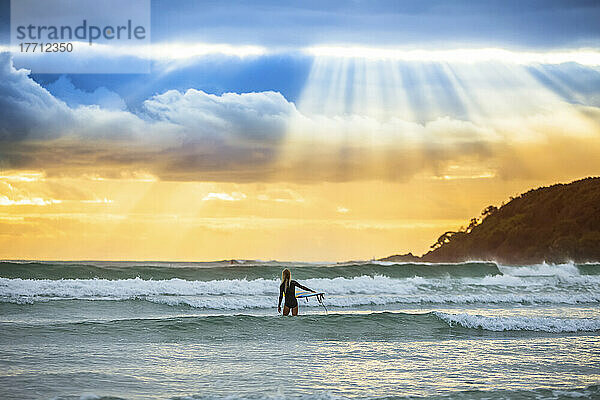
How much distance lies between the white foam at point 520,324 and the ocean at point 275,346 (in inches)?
1.6

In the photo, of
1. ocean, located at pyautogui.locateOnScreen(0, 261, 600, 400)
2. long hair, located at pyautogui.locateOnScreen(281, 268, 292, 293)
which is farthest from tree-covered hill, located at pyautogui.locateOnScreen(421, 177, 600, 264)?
long hair, located at pyautogui.locateOnScreen(281, 268, 292, 293)

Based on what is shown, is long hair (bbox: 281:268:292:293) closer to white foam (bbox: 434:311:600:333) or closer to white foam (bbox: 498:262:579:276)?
white foam (bbox: 434:311:600:333)

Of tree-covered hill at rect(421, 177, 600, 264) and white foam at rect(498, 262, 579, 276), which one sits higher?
tree-covered hill at rect(421, 177, 600, 264)

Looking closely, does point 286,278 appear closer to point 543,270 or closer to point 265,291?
point 265,291

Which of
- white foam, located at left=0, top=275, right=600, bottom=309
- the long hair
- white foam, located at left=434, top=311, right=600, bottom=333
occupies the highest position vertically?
the long hair

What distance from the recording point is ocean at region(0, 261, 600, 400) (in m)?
9.78

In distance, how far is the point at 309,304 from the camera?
72.7 feet

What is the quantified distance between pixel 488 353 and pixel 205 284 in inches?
633

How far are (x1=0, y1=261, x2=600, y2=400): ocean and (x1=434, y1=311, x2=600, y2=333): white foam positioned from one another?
40 millimetres

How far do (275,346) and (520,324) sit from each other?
684 cm

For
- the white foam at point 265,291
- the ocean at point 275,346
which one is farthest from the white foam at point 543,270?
the ocean at point 275,346

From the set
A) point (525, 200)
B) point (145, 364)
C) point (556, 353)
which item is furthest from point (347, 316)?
point (525, 200)

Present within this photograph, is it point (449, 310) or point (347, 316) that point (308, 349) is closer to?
point (347, 316)

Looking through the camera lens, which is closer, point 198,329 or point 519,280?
point 198,329
